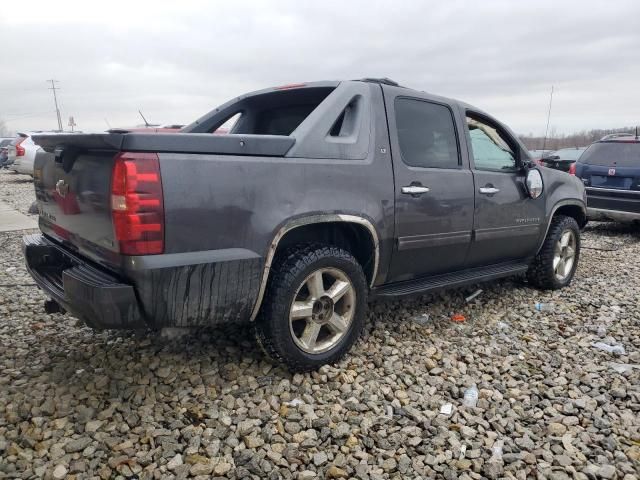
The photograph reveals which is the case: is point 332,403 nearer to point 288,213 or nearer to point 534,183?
point 288,213

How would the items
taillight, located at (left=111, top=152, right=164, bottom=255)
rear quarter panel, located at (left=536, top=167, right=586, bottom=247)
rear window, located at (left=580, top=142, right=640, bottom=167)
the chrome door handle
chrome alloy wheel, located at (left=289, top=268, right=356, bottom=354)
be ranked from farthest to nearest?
rear window, located at (left=580, top=142, right=640, bottom=167), rear quarter panel, located at (left=536, top=167, right=586, bottom=247), the chrome door handle, chrome alloy wheel, located at (left=289, top=268, right=356, bottom=354), taillight, located at (left=111, top=152, right=164, bottom=255)

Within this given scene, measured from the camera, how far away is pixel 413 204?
10.6ft

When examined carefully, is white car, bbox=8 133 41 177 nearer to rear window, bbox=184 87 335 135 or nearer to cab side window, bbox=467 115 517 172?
rear window, bbox=184 87 335 135

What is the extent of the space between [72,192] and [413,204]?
2.05m

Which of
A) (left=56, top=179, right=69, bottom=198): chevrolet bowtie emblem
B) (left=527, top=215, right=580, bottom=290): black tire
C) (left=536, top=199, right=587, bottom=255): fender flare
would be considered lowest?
(left=527, top=215, right=580, bottom=290): black tire

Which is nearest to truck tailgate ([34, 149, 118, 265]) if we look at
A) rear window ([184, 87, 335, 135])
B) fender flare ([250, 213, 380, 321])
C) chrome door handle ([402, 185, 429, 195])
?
fender flare ([250, 213, 380, 321])

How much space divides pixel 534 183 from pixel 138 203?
3362 mm

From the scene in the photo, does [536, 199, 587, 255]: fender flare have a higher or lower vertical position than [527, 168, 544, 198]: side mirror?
lower

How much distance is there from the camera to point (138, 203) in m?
2.20

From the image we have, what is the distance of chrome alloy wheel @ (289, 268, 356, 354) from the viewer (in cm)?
284

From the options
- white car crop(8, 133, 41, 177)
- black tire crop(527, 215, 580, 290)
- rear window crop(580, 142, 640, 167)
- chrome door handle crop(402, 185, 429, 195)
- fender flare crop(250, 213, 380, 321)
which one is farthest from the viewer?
white car crop(8, 133, 41, 177)

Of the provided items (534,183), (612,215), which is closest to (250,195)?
(534,183)

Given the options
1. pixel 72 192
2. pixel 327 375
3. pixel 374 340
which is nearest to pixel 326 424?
pixel 327 375

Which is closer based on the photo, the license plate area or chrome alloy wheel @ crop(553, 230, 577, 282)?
chrome alloy wheel @ crop(553, 230, 577, 282)
